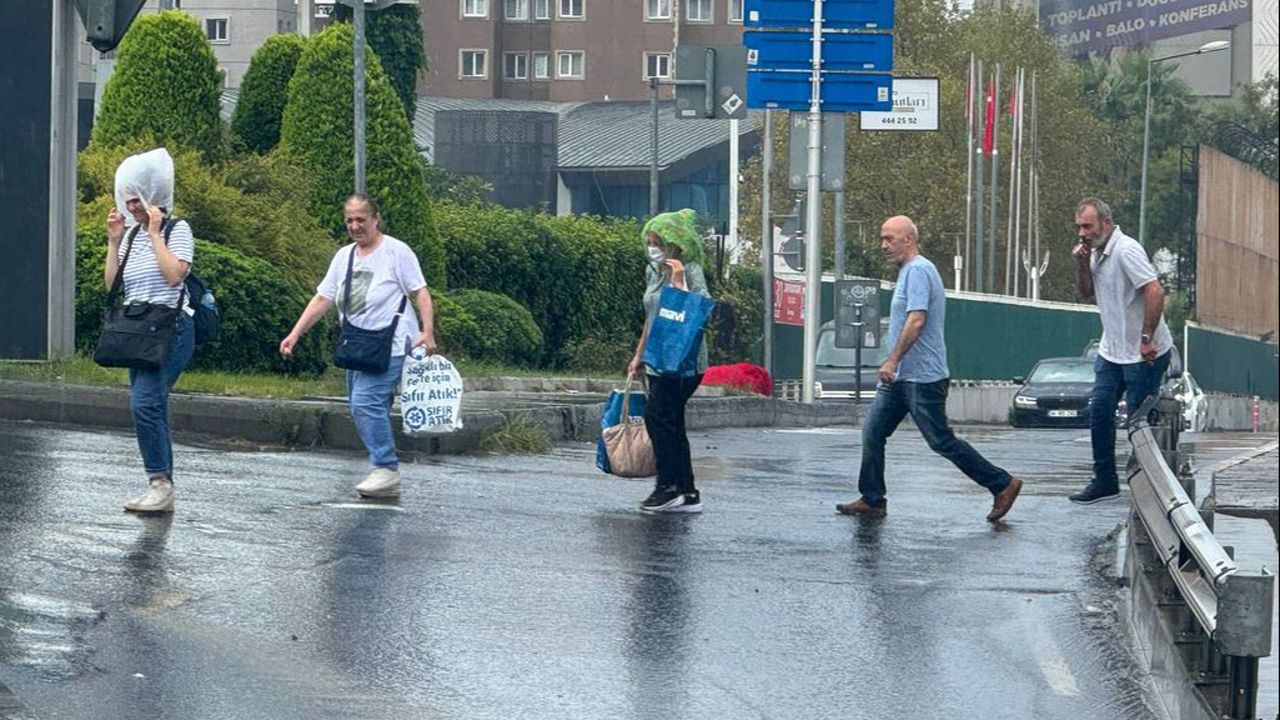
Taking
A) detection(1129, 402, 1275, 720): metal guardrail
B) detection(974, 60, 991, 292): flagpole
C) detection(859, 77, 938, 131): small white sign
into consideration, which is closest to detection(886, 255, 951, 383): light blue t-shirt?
detection(1129, 402, 1275, 720): metal guardrail

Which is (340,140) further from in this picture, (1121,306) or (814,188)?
(1121,306)

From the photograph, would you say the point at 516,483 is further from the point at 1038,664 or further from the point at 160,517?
the point at 1038,664

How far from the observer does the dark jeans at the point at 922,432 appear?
11.8m

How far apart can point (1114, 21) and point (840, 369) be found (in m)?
70.7

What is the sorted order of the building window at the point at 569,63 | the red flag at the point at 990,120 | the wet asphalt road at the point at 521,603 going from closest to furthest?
the wet asphalt road at the point at 521,603 → the red flag at the point at 990,120 → the building window at the point at 569,63

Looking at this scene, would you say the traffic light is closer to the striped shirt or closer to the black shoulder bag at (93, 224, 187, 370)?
the striped shirt

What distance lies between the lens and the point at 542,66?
97.2m

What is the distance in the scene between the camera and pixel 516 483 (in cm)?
1324

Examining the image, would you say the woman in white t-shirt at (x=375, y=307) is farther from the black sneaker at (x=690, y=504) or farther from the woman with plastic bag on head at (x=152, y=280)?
the black sneaker at (x=690, y=504)

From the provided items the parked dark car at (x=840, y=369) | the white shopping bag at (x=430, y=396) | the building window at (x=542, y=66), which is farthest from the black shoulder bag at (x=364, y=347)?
the building window at (x=542, y=66)

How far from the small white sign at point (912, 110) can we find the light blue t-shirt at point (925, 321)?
3782cm

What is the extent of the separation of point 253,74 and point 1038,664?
21.5 meters


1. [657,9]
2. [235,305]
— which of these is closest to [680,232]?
[235,305]

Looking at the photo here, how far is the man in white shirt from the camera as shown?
39.3 ft
